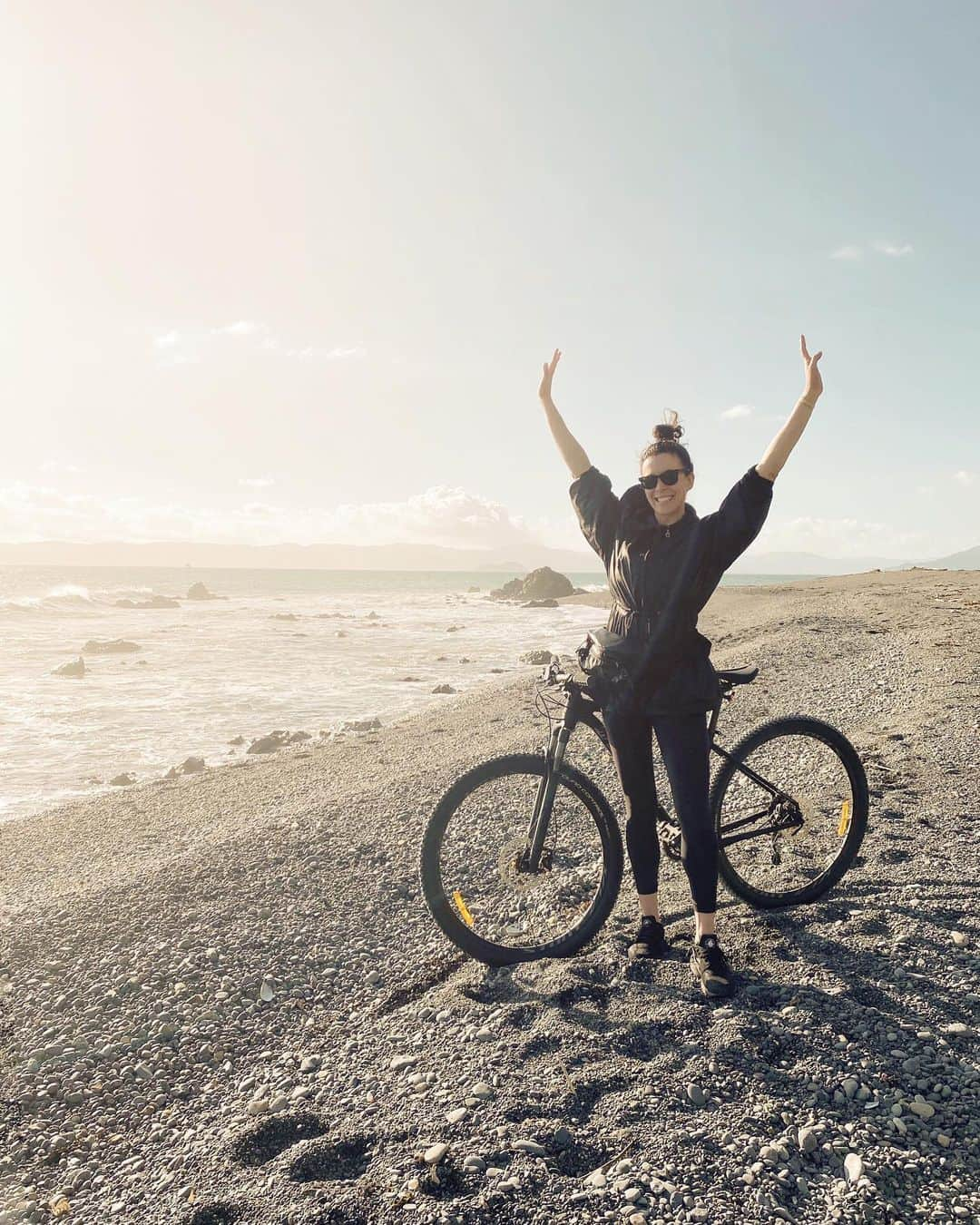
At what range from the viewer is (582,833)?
4816 mm

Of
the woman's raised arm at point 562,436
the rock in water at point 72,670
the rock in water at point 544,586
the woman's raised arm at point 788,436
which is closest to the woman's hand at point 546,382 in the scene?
the woman's raised arm at point 562,436

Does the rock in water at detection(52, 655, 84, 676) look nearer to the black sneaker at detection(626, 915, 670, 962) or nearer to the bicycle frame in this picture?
the bicycle frame

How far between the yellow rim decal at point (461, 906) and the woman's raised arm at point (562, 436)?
10.0ft

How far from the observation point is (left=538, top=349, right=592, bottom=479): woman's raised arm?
480 cm

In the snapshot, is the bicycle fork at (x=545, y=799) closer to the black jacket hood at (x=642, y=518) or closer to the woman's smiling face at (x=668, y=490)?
the black jacket hood at (x=642, y=518)

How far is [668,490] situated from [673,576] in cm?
54

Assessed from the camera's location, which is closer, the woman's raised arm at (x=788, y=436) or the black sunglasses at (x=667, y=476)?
the woman's raised arm at (x=788, y=436)

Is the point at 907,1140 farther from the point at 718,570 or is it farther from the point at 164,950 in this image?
the point at 164,950

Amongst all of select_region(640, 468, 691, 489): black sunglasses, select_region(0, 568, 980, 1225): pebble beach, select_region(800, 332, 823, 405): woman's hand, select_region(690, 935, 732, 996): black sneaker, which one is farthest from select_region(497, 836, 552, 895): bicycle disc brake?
select_region(800, 332, 823, 405): woman's hand

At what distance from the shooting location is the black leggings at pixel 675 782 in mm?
4344

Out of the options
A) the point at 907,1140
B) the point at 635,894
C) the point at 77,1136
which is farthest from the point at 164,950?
the point at 907,1140

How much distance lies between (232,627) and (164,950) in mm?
38109

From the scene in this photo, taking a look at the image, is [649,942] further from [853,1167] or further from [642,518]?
[642,518]

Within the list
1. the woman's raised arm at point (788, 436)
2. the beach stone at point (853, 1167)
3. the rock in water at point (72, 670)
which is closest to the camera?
the beach stone at point (853, 1167)
